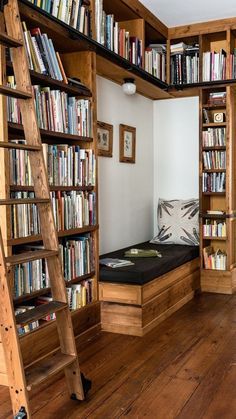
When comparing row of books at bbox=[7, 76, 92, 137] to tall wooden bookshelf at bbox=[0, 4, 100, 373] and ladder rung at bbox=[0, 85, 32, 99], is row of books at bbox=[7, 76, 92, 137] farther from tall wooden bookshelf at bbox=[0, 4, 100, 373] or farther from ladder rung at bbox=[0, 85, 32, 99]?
ladder rung at bbox=[0, 85, 32, 99]

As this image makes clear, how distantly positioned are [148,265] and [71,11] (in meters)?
2.02

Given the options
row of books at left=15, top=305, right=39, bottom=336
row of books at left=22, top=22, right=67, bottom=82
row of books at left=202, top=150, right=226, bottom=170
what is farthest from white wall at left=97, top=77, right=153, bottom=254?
row of books at left=15, top=305, right=39, bottom=336

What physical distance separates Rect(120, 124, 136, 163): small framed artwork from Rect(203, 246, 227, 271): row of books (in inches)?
49.7

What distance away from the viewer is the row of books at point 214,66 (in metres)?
4.90

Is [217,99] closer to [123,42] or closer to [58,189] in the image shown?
[123,42]

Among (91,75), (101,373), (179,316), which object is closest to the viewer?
(101,373)

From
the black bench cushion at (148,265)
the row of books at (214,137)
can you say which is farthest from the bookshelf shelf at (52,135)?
the row of books at (214,137)

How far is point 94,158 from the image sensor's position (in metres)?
3.69

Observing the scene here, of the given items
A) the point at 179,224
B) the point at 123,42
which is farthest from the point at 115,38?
the point at 179,224

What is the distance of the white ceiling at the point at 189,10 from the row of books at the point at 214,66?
0.35 meters

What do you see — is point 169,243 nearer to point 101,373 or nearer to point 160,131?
point 160,131

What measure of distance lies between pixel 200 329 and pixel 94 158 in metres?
1.60

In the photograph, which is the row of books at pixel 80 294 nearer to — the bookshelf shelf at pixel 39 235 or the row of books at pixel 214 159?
the bookshelf shelf at pixel 39 235

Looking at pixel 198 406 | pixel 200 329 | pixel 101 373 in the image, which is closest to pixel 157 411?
pixel 198 406
